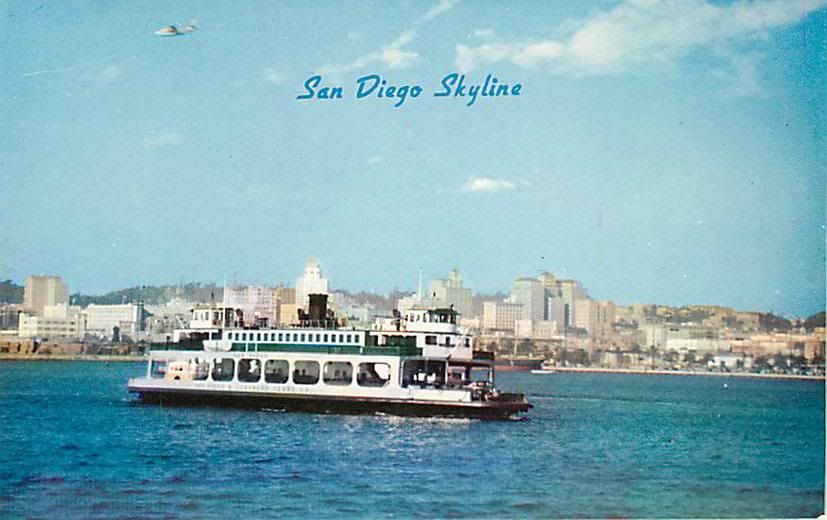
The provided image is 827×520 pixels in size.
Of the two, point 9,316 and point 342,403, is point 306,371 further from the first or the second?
point 9,316

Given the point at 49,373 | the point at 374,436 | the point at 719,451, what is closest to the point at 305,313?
the point at 374,436

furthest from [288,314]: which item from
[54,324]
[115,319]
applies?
[54,324]

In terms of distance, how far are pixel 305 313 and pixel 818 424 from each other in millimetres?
8795

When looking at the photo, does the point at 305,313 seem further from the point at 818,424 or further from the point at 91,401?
the point at 818,424

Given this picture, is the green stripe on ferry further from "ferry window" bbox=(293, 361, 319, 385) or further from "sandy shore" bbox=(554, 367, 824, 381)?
"sandy shore" bbox=(554, 367, 824, 381)

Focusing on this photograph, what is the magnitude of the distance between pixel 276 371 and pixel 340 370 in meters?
0.83

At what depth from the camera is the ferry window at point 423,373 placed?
14664 mm

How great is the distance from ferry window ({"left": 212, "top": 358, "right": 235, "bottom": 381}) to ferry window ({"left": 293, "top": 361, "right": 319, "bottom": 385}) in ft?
3.27

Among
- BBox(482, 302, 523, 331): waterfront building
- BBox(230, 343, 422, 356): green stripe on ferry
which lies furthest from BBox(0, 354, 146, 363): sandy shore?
BBox(230, 343, 422, 356): green stripe on ferry

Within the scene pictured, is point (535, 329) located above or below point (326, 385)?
above

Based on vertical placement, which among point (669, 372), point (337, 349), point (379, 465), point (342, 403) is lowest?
point (379, 465)

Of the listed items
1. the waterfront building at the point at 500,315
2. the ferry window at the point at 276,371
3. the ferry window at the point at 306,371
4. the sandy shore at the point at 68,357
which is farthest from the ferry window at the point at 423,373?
the sandy shore at the point at 68,357

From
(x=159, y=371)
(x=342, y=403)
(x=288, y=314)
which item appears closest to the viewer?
(x=342, y=403)

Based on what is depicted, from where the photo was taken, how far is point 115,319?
21016 mm
